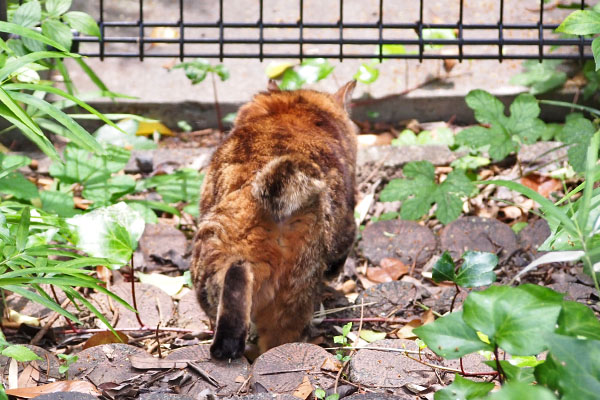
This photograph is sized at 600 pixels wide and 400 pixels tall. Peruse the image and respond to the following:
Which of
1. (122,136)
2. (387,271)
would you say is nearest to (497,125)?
(387,271)

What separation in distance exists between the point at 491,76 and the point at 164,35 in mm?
2291

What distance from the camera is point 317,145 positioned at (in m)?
3.33

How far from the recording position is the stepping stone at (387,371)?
105 inches

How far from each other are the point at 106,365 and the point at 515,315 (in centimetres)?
153

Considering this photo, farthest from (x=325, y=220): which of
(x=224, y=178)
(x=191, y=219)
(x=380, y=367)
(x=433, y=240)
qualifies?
(x=191, y=219)

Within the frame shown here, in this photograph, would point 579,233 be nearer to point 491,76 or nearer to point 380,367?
point 380,367

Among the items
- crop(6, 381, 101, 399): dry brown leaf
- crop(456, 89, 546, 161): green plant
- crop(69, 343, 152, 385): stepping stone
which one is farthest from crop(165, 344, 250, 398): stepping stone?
crop(456, 89, 546, 161): green plant

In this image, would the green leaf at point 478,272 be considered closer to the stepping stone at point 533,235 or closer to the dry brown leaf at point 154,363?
the dry brown leaf at point 154,363

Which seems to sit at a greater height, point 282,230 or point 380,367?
point 282,230

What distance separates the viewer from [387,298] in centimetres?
354

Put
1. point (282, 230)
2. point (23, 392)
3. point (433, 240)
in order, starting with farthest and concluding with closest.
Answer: point (433, 240)
point (282, 230)
point (23, 392)

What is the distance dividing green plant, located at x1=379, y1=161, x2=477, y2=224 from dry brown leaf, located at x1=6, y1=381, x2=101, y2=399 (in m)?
1.91

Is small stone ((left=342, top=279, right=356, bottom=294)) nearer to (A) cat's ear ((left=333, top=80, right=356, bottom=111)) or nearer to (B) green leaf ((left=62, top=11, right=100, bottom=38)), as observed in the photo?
(A) cat's ear ((left=333, top=80, right=356, bottom=111))

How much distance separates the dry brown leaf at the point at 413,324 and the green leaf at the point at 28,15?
199cm
